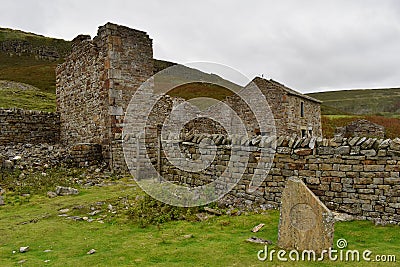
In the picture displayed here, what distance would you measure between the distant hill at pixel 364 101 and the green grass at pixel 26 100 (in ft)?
201

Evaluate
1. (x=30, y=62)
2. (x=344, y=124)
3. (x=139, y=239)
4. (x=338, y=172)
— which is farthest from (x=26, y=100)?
(x=30, y=62)

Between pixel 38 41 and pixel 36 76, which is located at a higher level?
pixel 38 41

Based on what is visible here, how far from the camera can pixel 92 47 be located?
53.3 feet

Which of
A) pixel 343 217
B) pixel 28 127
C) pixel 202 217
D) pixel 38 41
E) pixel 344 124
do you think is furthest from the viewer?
pixel 38 41

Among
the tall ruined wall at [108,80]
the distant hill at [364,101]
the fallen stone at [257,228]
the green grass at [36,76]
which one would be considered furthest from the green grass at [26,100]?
the distant hill at [364,101]

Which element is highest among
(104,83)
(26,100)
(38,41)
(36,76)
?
(38,41)

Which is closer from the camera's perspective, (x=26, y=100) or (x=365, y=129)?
(x=26, y=100)

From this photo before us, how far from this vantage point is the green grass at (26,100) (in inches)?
1085

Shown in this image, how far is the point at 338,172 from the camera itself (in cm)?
771

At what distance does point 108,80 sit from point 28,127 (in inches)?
229

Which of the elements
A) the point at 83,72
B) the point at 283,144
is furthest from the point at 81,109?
the point at 283,144

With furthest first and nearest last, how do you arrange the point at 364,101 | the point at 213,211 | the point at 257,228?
the point at 364,101, the point at 213,211, the point at 257,228

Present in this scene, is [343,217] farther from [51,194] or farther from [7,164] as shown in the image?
[7,164]

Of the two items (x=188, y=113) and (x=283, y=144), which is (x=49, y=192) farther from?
(x=188, y=113)
